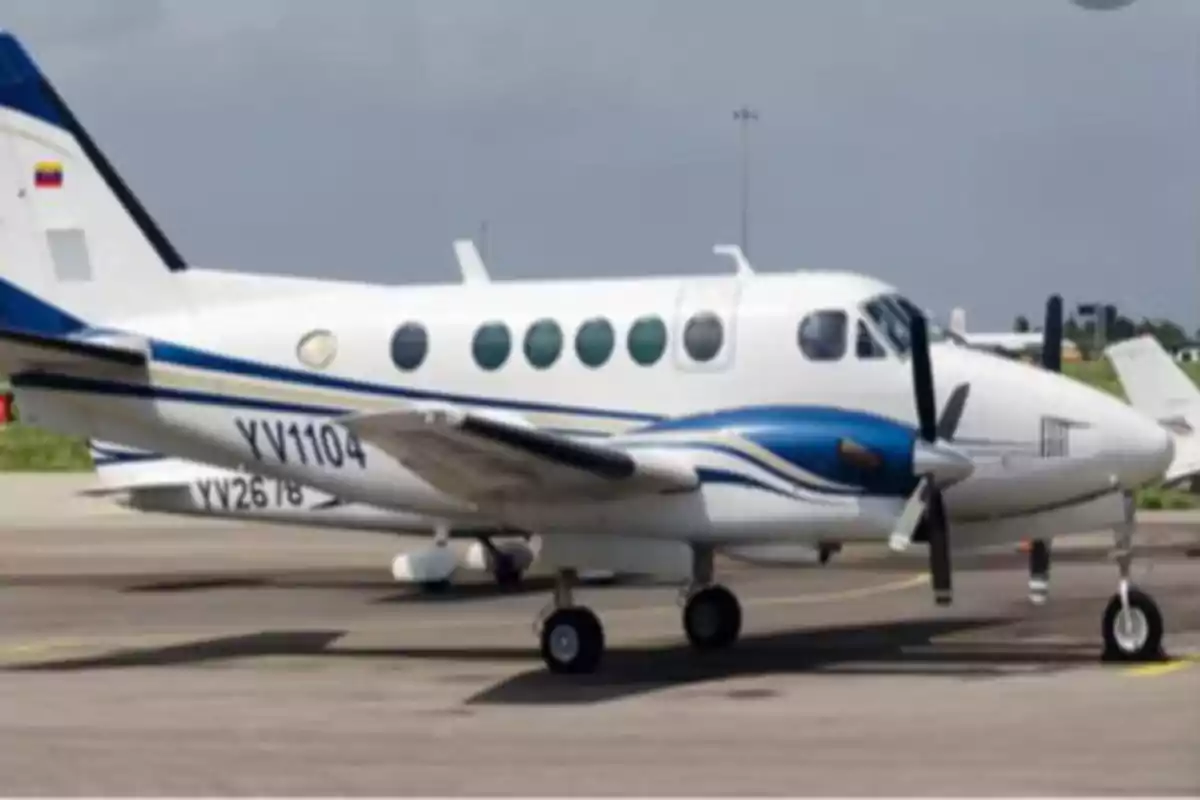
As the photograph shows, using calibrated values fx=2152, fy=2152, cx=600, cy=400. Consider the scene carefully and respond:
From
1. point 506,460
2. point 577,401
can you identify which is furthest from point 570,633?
point 577,401

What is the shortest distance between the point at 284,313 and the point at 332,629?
12.3 feet

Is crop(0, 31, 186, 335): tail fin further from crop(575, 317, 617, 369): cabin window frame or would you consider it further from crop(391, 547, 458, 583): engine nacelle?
crop(391, 547, 458, 583): engine nacelle

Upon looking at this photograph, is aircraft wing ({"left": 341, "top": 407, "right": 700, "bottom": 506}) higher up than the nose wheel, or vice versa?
aircraft wing ({"left": 341, "top": 407, "right": 700, "bottom": 506})

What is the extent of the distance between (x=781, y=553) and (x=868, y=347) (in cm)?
173

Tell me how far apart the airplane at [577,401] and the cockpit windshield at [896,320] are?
23 millimetres

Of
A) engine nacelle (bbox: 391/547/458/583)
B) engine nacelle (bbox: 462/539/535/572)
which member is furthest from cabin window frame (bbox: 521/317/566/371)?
engine nacelle (bbox: 462/539/535/572)

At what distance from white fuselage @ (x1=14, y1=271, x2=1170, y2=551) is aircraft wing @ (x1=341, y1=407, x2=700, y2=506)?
25 cm

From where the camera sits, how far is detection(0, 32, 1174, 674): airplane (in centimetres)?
1590

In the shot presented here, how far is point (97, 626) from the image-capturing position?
2173 centimetres

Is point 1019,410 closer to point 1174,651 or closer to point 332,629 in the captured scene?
point 1174,651

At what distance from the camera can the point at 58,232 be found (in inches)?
765

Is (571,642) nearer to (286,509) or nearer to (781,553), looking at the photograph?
(781,553)

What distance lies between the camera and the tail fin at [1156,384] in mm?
32656

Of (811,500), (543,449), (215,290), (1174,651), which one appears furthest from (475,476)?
(1174,651)
